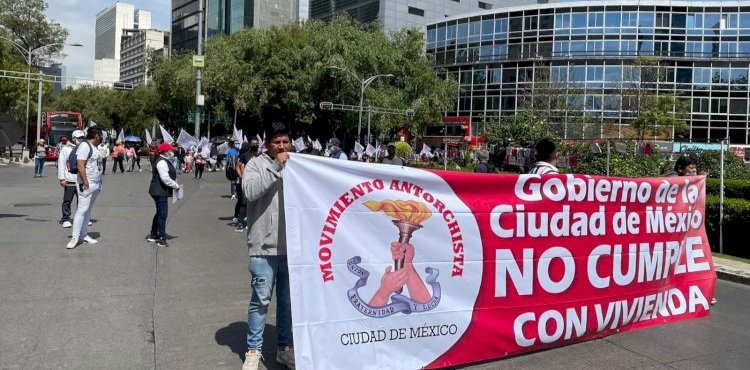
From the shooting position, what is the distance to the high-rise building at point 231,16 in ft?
323

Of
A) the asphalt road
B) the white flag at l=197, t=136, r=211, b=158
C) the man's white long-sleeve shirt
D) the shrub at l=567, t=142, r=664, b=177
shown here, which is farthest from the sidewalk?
the white flag at l=197, t=136, r=211, b=158

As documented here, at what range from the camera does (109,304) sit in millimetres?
6367

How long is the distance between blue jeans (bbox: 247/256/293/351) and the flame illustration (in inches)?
30.1

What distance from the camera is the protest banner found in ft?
13.8

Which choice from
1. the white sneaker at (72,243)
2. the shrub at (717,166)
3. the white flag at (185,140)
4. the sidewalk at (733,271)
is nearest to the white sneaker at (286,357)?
the white sneaker at (72,243)

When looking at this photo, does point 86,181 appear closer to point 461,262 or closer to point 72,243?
point 72,243

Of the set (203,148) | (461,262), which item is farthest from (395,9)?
(461,262)

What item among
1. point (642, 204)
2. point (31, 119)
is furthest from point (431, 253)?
point (31, 119)

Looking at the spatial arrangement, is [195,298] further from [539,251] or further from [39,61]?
[39,61]

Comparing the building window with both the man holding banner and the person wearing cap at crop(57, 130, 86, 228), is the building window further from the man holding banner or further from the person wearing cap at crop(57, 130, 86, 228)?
the man holding banner

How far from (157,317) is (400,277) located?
110 inches

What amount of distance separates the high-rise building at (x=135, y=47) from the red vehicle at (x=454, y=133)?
10899 centimetres

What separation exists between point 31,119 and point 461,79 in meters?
42.4

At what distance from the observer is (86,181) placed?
Result: 935cm
